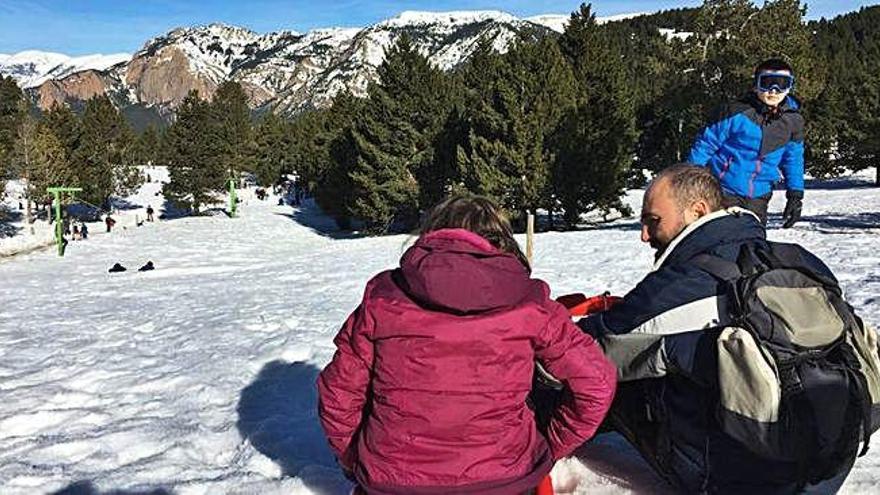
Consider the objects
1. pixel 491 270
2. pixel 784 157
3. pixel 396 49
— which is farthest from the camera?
pixel 396 49

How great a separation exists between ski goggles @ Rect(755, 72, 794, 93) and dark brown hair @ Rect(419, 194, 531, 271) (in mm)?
3589

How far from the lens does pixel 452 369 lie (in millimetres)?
2354

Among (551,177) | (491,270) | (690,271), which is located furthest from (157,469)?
(551,177)

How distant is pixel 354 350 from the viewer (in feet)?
8.11

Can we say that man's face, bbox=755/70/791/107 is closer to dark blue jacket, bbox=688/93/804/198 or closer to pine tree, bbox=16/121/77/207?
dark blue jacket, bbox=688/93/804/198

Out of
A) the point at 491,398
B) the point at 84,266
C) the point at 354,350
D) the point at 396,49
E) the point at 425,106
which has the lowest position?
the point at 84,266

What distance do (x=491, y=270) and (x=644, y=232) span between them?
49.0 inches

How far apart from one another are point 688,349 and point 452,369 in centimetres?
93

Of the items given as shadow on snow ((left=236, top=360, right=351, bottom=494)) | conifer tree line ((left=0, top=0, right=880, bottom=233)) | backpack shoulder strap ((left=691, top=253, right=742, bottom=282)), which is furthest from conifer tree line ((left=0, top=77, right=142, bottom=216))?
backpack shoulder strap ((left=691, top=253, right=742, bottom=282))

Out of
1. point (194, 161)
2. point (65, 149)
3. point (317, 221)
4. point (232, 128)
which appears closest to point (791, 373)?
point (317, 221)

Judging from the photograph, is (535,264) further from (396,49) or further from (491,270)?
(396,49)

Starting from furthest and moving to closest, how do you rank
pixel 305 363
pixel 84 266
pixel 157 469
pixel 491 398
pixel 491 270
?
pixel 84 266 < pixel 305 363 < pixel 157 469 < pixel 491 398 < pixel 491 270

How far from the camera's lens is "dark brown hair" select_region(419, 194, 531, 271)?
2488 millimetres

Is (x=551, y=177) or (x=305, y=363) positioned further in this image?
(x=551, y=177)
